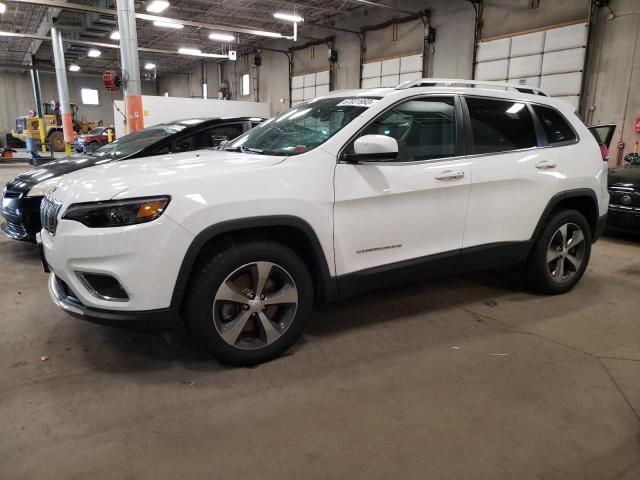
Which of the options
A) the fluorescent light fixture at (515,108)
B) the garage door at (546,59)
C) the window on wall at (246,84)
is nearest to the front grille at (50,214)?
the fluorescent light fixture at (515,108)

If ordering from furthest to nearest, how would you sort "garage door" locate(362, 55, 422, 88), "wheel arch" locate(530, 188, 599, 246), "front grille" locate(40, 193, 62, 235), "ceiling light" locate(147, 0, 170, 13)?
"garage door" locate(362, 55, 422, 88) < "ceiling light" locate(147, 0, 170, 13) < "wheel arch" locate(530, 188, 599, 246) < "front grille" locate(40, 193, 62, 235)

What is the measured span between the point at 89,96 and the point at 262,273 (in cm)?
3634

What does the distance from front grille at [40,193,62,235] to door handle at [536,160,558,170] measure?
3.22m

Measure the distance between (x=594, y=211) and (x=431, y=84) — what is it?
6.32 ft

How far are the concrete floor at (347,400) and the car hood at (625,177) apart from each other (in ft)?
10.0

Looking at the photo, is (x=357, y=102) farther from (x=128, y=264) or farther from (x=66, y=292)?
(x=66, y=292)

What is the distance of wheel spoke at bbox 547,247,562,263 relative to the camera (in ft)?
12.1

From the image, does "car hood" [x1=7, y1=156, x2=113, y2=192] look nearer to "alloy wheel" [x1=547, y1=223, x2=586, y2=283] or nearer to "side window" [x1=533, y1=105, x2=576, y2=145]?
"side window" [x1=533, y1=105, x2=576, y2=145]

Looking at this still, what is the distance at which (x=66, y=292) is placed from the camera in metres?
2.52

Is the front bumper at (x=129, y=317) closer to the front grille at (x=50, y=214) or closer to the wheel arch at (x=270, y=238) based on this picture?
the wheel arch at (x=270, y=238)

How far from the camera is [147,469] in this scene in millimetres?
1844

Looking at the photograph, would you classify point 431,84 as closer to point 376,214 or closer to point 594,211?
point 376,214

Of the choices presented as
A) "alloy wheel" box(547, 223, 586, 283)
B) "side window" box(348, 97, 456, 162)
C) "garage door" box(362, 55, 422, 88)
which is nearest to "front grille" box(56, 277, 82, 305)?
"side window" box(348, 97, 456, 162)

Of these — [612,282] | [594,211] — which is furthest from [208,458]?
[612,282]
